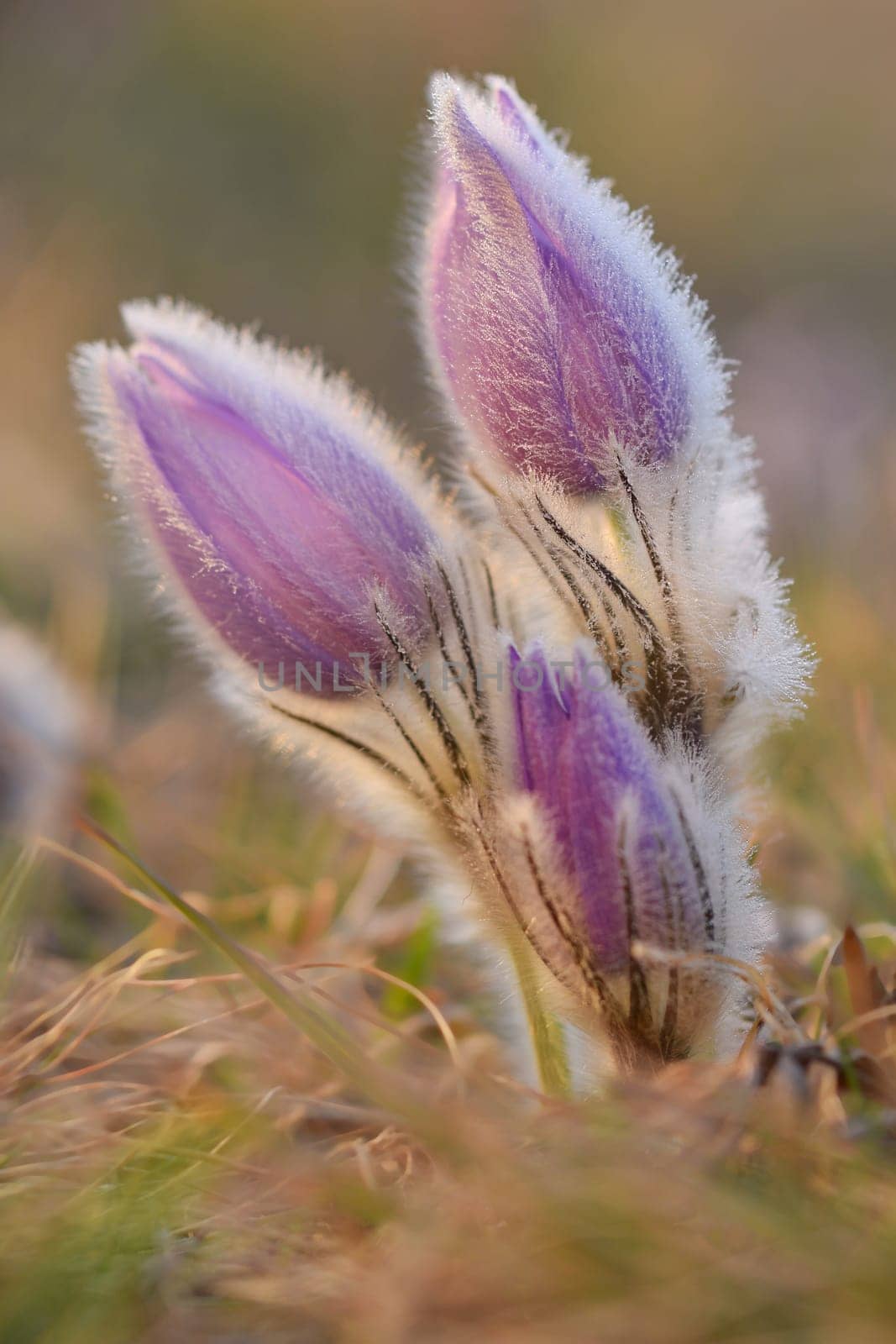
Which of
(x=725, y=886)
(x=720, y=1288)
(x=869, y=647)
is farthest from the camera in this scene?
(x=869, y=647)

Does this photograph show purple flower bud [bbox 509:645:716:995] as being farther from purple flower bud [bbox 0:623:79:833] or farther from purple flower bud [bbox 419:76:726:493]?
purple flower bud [bbox 0:623:79:833]

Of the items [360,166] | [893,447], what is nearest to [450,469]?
[893,447]

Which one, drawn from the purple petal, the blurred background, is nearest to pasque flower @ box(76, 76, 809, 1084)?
the purple petal

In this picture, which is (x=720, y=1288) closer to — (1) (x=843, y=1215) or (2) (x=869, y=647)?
(1) (x=843, y=1215)

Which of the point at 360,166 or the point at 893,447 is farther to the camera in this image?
the point at 360,166

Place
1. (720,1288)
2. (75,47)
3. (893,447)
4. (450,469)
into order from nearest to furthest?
(720,1288) → (450,469) → (893,447) → (75,47)
